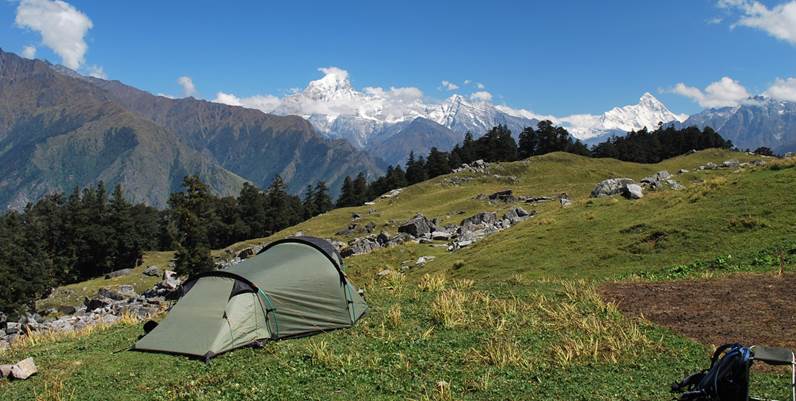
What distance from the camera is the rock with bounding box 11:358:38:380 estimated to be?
14.9 m

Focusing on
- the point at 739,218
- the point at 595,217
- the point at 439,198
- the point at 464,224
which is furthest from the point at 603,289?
the point at 439,198

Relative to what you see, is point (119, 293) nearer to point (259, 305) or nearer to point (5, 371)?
point (5, 371)

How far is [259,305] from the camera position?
59.0 ft

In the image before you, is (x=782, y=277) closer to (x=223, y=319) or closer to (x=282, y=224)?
(x=223, y=319)

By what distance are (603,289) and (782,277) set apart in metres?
6.29

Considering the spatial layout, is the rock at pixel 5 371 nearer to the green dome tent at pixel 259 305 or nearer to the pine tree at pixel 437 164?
the green dome tent at pixel 259 305

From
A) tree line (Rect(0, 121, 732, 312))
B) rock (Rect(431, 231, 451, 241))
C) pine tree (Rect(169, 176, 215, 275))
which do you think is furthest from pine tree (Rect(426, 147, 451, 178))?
rock (Rect(431, 231, 451, 241))

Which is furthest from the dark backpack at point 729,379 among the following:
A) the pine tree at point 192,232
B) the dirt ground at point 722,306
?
the pine tree at point 192,232

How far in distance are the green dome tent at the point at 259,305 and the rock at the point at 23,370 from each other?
2848mm

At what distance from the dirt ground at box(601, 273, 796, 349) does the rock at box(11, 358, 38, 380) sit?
724 inches

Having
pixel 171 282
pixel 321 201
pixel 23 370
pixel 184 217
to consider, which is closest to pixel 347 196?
pixel 321 201

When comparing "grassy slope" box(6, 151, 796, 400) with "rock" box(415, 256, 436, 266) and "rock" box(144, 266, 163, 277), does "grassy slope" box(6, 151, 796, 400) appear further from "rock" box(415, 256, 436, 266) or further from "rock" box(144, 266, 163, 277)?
"rock" box(144, 266, 163, 277)

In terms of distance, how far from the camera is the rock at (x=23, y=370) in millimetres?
14906

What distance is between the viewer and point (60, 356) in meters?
17.5
